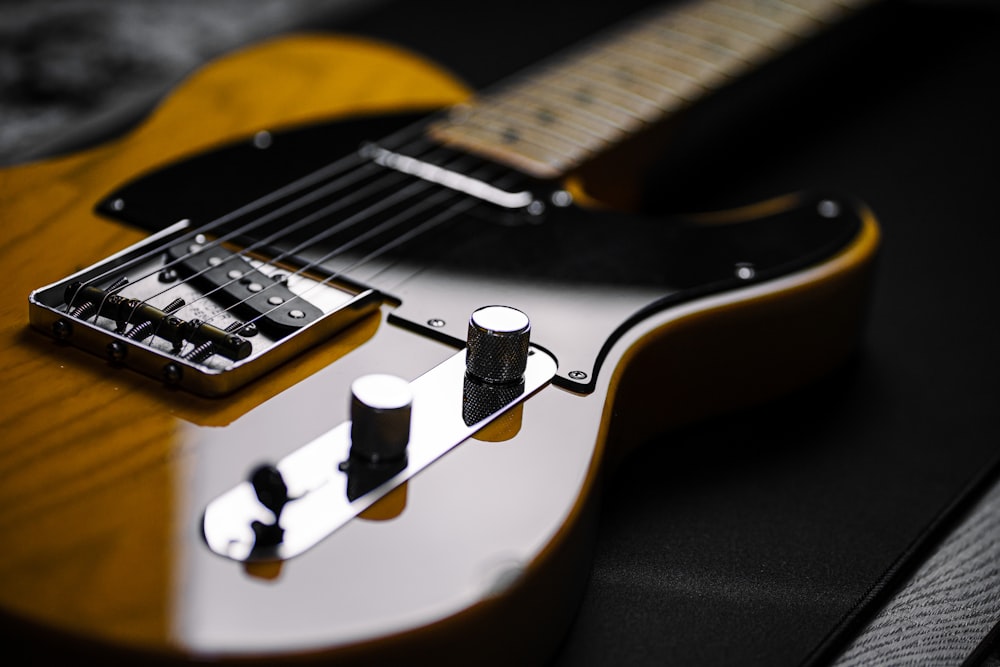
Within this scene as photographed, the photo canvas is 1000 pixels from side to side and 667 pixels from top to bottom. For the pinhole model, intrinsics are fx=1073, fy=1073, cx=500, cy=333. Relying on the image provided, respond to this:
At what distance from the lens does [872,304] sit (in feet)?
3.51

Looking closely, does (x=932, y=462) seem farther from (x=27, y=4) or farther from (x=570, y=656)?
(x=27, y=4)

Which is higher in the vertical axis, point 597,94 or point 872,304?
point 597,94

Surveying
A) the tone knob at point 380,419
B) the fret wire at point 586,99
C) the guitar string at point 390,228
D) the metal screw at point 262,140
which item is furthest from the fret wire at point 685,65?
the tone knob at point 380,419

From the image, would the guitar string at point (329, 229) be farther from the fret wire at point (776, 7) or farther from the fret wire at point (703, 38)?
the fret wire at point (776, 7)

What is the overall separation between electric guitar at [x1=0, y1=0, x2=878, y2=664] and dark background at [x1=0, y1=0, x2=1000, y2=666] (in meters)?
0.06

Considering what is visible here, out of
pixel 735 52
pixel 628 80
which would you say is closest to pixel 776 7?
pixel 735 52

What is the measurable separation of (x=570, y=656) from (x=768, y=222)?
0.45 meters

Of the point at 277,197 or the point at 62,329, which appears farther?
the point at 277,197

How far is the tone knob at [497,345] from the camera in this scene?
→ 26.2 inches

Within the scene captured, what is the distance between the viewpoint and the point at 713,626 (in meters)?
0.69

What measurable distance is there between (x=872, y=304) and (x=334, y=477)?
0.67m

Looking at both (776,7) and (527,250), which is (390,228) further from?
(776,7)

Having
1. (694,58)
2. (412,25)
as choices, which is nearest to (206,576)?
(694,58)

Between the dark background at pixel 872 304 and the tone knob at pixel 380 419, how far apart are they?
175 millimetres
